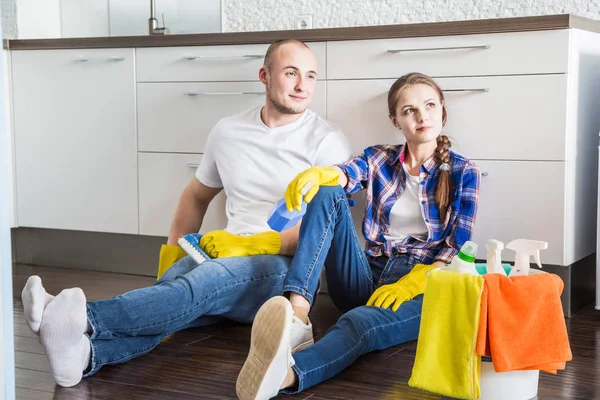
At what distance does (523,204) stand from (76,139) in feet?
5.19

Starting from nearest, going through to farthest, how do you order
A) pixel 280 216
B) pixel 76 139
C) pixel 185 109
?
pixel 280 216
pixel 185 109
pixel 76 139

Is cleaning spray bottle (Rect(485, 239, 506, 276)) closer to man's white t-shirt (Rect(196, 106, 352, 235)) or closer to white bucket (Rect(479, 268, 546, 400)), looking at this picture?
white bucket (Rect(479, 268, 546, 400))

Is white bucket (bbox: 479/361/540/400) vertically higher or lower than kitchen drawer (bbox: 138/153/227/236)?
lower

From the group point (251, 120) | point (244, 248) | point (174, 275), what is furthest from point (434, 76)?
point (174, 275)

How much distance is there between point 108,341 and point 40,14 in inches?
81.7

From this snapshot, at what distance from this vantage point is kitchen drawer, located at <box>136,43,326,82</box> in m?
2.57

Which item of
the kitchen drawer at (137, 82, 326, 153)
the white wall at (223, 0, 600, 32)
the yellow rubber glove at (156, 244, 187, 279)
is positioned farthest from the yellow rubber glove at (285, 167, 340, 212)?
the white wall at (223, 0, 600, 32)

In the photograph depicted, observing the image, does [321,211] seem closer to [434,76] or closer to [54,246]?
[434,76]

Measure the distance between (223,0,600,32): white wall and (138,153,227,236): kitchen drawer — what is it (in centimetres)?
75

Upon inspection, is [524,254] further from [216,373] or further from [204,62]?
[204,62]

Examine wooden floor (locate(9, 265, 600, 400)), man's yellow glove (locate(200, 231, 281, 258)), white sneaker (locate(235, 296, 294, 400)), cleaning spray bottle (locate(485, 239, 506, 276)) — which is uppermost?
cleaning spray bottle (locate(485, 239, 506, 276))

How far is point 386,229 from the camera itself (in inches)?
88.6

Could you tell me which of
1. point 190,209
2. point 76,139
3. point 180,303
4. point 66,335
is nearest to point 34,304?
point 66,335

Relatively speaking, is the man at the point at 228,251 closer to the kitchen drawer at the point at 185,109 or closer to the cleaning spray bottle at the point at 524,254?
the kitchen drawer at the point at 185,109
